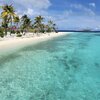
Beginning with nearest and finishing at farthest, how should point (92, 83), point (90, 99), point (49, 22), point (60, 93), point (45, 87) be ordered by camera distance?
point (90, 99) < point (60, 93) < point (45, 87) < point (92, 83) < point (49, 22)

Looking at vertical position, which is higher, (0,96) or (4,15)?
(4,15)

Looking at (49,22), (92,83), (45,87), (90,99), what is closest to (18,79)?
(45,87)

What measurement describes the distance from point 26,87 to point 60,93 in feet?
8.01

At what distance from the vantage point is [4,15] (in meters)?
63.7

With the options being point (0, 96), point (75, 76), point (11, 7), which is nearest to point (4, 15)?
point (11, 7)

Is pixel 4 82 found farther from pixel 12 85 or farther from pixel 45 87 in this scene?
pixel 45 87

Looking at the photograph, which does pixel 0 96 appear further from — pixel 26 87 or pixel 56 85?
pixel 56 85

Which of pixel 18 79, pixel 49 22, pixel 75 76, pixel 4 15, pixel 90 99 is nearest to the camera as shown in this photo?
pixel 90 99

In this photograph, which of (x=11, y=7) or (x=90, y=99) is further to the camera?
(x=11, y=7)

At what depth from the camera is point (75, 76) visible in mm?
16859

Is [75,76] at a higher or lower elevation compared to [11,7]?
lower

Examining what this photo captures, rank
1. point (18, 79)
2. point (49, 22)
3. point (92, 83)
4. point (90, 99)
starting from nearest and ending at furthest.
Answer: point (90, 99), point (92, 83), point (18, 79), point (49, 22)

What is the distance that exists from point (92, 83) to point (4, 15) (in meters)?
53.2

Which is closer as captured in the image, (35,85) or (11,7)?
(35,85)
